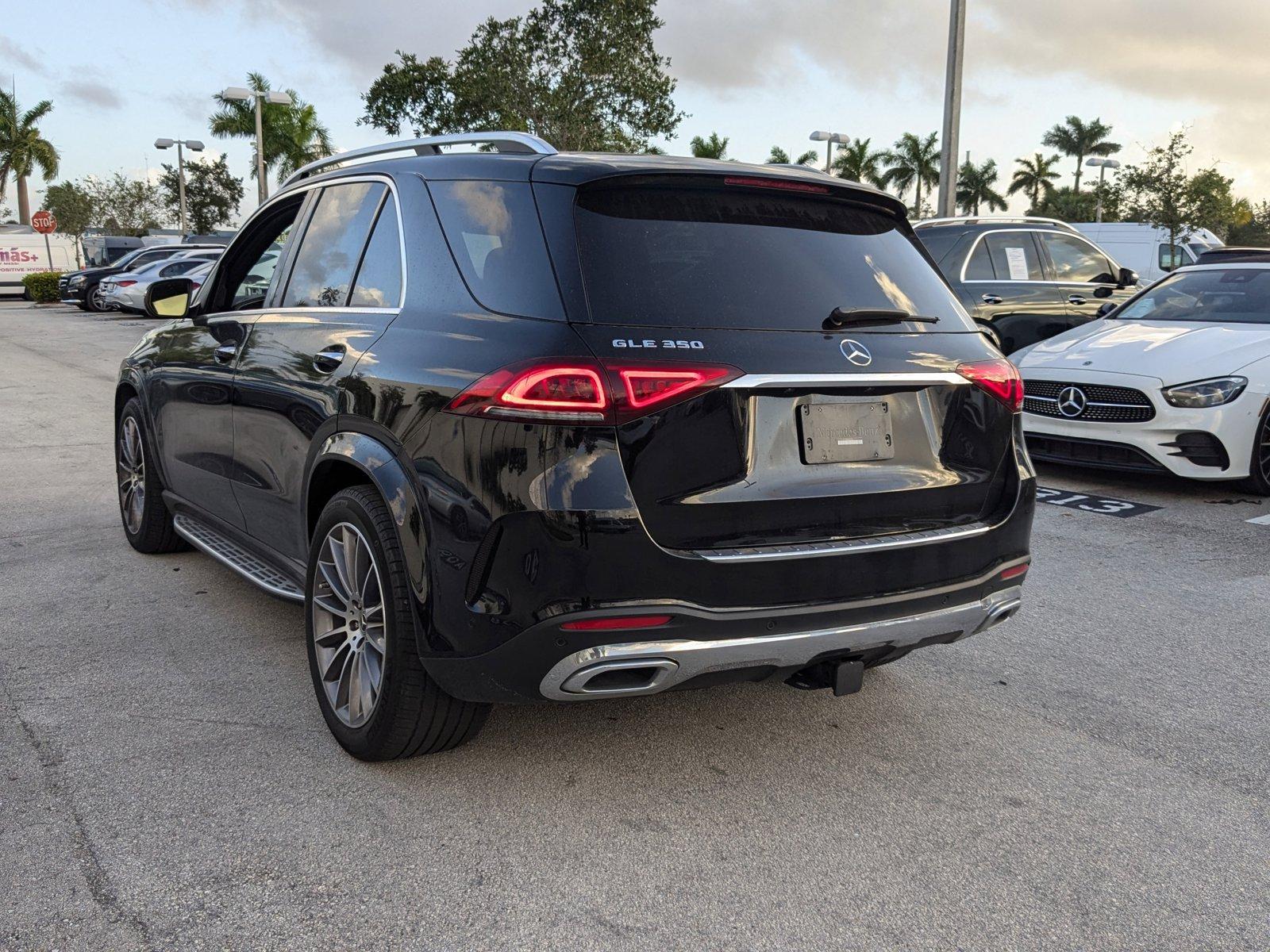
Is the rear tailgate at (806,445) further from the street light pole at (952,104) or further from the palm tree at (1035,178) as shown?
the palm tree at (1035,178)

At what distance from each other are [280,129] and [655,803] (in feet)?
178

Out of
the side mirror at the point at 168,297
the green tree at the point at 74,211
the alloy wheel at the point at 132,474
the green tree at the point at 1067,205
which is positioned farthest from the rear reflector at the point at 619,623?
the green tree at the point at 1067,205

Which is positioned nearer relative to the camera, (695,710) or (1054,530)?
(695,710)

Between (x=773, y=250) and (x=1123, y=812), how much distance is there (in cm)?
180

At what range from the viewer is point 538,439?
9.21ft

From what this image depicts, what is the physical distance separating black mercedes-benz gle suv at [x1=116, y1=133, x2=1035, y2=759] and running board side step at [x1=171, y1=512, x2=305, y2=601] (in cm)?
25

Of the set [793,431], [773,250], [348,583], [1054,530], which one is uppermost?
[773,250]

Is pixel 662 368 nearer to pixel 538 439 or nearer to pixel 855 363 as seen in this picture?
pixel 538 439

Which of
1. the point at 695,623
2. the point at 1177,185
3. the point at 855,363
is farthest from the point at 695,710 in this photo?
the point at 1177,185

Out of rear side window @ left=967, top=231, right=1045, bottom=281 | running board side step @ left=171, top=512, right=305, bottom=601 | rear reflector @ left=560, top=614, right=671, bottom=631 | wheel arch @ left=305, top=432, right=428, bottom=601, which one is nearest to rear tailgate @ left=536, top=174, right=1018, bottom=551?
rear reflector @ left=560, top=614, right=671, bottom=631

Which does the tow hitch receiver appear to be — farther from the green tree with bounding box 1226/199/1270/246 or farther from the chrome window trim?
the green tree with bounding box 1226/199/1270/246

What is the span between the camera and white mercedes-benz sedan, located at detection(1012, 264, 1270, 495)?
24.6ft

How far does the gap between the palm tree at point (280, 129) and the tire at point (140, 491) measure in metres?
46.8

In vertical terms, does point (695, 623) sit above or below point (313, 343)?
below
